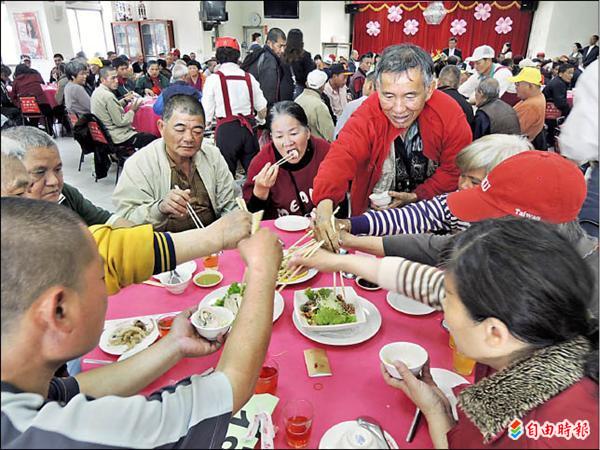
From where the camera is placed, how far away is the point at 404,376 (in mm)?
1090

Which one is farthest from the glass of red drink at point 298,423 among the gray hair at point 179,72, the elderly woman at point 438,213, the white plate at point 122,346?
the gray hair at point 179,72

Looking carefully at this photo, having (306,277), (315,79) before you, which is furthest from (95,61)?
(306,277)

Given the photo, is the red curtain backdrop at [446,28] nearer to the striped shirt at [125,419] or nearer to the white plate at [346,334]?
the white plate at [346,334]

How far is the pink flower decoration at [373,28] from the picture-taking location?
Answer: 1450cm

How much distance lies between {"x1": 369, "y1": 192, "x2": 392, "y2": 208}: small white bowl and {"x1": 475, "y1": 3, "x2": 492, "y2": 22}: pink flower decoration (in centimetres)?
1417

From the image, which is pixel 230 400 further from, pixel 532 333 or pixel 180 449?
pixel 532 333

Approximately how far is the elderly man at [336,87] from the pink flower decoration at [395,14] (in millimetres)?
9363

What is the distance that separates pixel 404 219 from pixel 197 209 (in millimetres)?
1255

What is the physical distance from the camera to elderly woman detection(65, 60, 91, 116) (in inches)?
Answer: 233

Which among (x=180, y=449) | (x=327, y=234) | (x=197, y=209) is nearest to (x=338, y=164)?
(x=327, y=234)

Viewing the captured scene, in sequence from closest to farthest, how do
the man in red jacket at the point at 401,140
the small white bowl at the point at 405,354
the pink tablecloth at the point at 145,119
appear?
1. the small white bowl at the point at 405,354
2. the man in red jacket at the point at 401,140
3. the pink tablecloth at the point at 145,119

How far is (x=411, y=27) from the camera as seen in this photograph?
14.4 meters

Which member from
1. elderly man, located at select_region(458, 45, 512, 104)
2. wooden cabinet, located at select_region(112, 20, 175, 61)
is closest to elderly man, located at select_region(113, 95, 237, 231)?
wooden cabinet, located at select_region(112, 20, 175, 61)

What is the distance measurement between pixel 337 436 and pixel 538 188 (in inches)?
38.0
